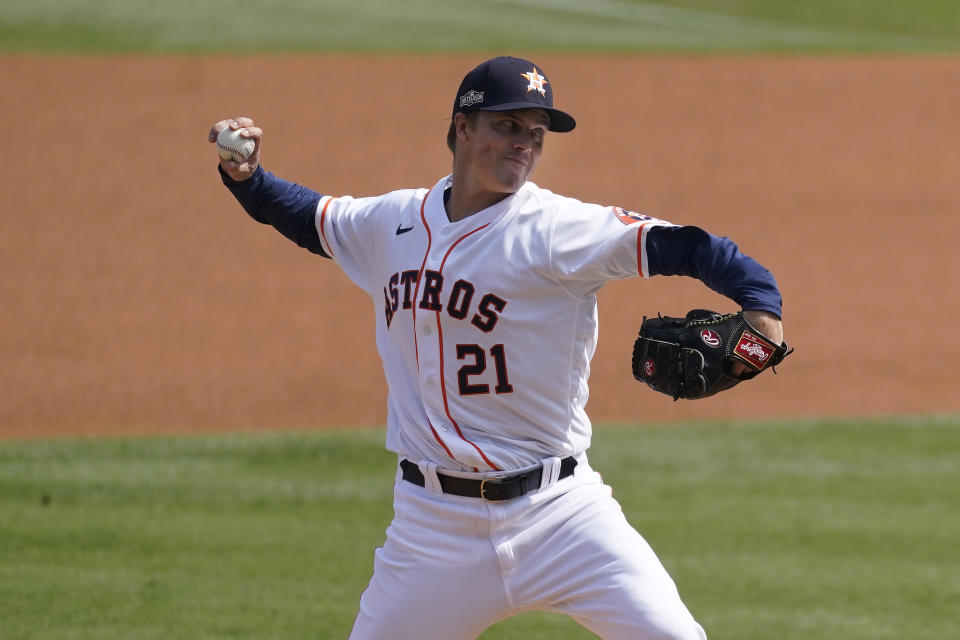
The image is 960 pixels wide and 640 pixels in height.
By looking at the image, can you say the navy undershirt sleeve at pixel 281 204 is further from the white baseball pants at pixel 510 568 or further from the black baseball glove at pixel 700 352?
the black baseball glove at pixel 700 352

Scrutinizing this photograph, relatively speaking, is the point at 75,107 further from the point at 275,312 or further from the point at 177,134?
the point at 275,312

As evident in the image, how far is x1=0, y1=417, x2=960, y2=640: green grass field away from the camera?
547 centimetres

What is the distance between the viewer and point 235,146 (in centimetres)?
369

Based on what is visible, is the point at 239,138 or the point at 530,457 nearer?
the point at 530,457

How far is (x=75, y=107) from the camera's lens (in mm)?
15719

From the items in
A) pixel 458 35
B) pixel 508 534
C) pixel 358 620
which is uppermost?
pixel 458 35

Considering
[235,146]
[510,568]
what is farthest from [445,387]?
[235,146]

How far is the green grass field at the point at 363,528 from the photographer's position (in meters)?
5.47

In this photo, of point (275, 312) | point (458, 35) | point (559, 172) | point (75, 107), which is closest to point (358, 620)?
point (275, 312)

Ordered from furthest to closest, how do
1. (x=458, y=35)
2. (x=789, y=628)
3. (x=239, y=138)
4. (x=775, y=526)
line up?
(x=458, y=35) < (x=775, y=526) < (x=789, y=628) < (x=239, y=138)

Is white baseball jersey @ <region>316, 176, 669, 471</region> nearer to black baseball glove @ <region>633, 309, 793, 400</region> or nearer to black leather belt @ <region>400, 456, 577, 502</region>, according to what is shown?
black leather belt @ <region>400, 456, 577, 502</region>

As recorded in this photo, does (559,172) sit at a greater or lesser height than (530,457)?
greater

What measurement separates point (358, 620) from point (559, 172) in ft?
39.1

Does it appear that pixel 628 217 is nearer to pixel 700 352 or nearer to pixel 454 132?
pixel 700 352
